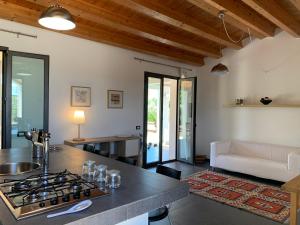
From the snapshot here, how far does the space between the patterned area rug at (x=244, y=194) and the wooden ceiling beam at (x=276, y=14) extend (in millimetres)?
2917

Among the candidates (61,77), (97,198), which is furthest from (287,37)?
(97,198)

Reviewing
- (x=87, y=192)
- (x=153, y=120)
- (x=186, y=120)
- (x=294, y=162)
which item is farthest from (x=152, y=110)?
(x=87, y=192)

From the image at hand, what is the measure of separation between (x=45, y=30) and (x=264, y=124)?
502 cm

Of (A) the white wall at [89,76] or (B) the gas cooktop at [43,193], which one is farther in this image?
(A) the white wall at [89,76]

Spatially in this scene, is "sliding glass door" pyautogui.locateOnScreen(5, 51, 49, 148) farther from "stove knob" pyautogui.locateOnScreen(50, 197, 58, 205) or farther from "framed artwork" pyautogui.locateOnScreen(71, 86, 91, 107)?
"stove knob" pyautogui.locateOnScreen(50, 197, 58, 205)

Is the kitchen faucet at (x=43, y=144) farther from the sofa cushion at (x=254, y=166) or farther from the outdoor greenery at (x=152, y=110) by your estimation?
the sofa cushion at (x=254, y=166)

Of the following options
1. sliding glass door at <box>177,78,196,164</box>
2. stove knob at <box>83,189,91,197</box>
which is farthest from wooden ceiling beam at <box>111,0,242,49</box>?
stove knob at <box>83,189,91,197</box>

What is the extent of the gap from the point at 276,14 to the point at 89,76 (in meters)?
3.50

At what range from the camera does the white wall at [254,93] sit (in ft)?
17.2

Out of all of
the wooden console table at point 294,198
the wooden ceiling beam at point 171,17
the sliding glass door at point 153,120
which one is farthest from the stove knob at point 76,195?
the sliding glass door at point 153,120

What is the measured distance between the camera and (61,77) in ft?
14.4

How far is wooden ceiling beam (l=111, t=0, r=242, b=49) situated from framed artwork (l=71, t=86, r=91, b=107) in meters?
1.91

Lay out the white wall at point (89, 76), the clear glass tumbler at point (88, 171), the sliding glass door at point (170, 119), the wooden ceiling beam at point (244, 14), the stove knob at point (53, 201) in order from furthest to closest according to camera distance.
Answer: the sliding glass door at point (170, 119) → the white wall at point (89, 76) → the wooden ceiling beam at point (244, 14) → the clear glass tumbler at point (88, 171) → the stove knob at point (53, 201)

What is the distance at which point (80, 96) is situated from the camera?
4.63 meters
